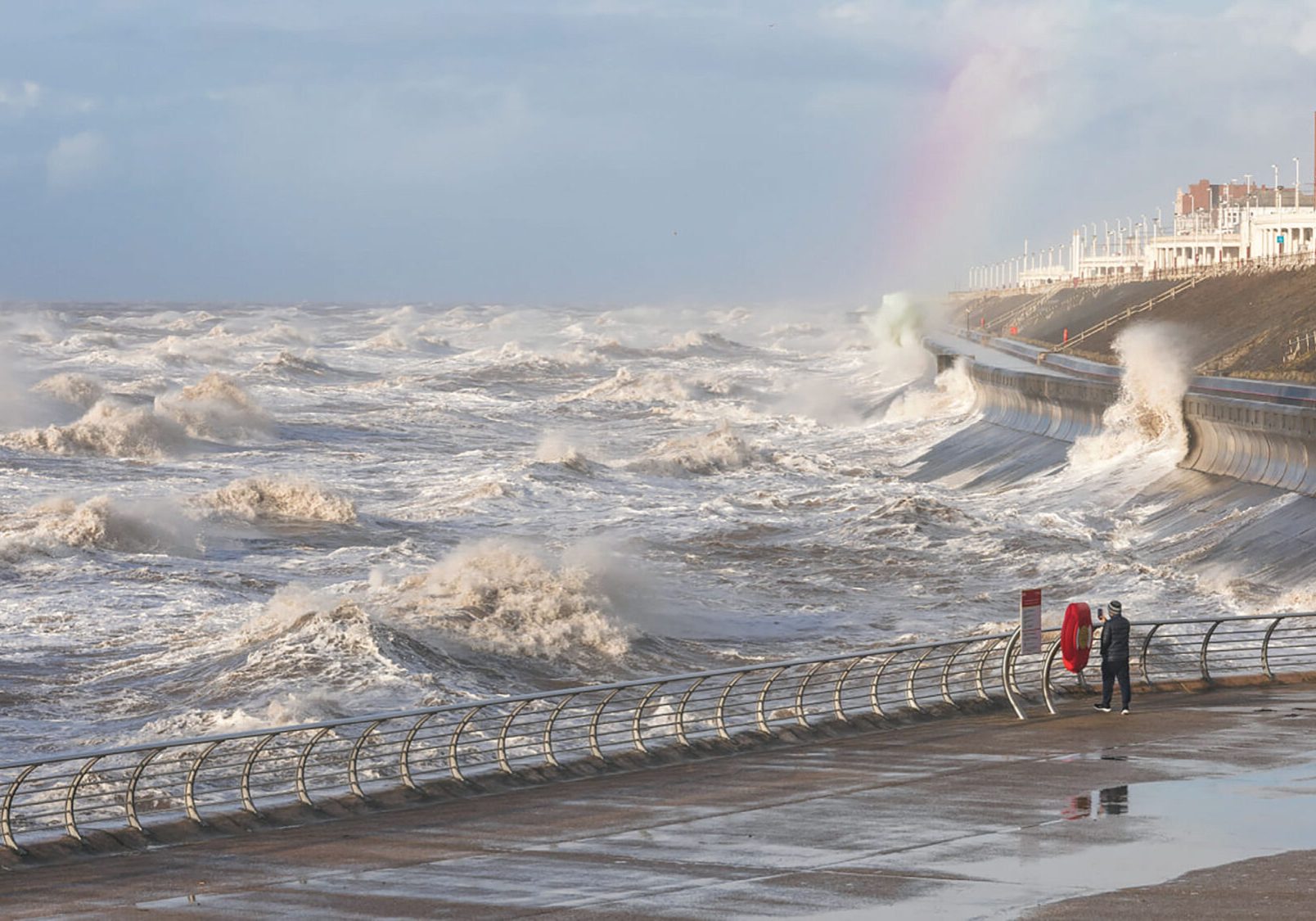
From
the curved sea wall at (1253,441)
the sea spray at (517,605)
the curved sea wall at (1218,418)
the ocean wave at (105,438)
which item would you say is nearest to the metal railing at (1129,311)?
the curved sea wall at (1218,418)

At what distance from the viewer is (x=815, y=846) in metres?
11.4

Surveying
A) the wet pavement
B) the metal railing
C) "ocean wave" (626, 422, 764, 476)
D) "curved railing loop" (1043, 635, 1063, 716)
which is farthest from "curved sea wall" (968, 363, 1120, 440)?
the wet pavement

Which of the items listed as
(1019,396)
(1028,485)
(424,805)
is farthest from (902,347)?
(424,805)

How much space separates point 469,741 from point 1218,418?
31000 mm

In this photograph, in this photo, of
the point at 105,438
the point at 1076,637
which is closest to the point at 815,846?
the point at 1076,637

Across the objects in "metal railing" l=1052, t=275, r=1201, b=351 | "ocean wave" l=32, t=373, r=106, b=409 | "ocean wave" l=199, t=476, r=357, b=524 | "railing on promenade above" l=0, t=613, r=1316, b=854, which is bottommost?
"railing on promenade above" l=0, t=613, r=1316, b=854

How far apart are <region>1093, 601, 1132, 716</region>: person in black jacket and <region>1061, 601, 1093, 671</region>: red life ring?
17cm

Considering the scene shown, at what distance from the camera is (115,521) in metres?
32.3

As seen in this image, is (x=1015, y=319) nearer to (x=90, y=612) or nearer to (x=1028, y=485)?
(x=1028, y=485)

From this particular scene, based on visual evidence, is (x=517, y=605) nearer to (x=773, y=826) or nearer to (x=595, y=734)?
(x=595, y=734)

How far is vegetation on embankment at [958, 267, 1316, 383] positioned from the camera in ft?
223

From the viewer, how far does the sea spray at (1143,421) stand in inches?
1880

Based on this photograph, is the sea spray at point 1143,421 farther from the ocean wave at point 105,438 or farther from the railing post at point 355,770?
the railing post at point 355,770

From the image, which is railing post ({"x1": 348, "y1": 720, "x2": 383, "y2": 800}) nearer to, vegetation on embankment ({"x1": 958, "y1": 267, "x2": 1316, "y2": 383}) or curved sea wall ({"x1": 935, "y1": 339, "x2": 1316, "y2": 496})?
curved sea wall ({"x1": 935, "y1": 339, "x2": 1316, "y2": 496})
